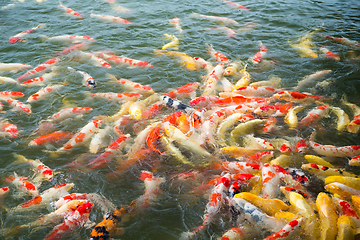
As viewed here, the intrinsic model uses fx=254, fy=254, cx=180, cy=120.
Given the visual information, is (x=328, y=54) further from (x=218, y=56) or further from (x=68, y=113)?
(x=68, y=113)

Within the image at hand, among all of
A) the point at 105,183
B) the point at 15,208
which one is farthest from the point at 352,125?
the point at 15,208

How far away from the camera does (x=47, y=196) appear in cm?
375

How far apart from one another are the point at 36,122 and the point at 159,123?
2645mm

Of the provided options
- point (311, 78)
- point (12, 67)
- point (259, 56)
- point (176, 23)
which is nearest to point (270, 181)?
point (311, 78)

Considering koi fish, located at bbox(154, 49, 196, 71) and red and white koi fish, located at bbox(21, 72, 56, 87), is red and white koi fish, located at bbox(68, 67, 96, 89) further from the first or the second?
koi fish, located at bbox(154, 49, 196, 71)

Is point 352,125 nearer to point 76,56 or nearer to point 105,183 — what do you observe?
point 105,183

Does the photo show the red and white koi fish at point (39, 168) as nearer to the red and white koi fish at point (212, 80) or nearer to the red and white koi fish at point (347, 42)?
the red and white koi fish at point (212, 80)

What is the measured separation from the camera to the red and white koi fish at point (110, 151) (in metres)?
4.36

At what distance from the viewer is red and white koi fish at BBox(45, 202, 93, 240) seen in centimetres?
330

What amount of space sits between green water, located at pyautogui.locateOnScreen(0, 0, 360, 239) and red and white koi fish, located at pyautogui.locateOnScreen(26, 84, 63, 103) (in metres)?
0.17

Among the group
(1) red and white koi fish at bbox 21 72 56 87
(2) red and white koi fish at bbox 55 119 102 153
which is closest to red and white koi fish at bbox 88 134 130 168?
(2) red and white koi fish at bbox 55 119 102 153

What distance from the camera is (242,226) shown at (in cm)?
326

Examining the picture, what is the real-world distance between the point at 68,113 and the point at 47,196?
2161 millimetres

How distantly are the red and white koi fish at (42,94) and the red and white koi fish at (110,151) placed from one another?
2.63m
